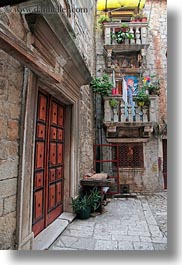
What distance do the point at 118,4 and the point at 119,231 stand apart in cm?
558

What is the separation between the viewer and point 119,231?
2.44m

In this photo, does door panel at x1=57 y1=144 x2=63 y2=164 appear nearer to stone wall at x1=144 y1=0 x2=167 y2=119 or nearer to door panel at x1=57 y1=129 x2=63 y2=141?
door panel at x1=57 y1=129 x2=63 y2=141

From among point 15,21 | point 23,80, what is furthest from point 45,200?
point 15,21

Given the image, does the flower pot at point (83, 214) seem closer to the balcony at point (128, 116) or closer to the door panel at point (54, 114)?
the door panel at point (54, 114)

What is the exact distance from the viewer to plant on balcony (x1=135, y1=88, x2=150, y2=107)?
497 cm

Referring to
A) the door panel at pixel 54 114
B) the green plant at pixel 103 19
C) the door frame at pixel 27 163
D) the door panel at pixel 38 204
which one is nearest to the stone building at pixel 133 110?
the green plant at pixel 103 19

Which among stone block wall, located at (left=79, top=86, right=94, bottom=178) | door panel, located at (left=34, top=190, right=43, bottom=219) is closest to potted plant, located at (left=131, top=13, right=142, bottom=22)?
stone block wall, located at (left=79, top=86, right=94, bottom=178)

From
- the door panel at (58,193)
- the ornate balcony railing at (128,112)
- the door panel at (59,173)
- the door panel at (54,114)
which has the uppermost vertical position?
the ornate balcony railing at (128,112)

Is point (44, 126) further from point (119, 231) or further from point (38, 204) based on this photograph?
point (119, 231)

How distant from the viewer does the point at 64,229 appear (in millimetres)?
2416

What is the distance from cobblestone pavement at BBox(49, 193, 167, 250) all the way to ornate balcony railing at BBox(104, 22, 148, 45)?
420 cm

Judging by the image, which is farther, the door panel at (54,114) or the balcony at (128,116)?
the balcony at (128,116)

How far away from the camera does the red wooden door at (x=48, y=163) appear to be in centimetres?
220

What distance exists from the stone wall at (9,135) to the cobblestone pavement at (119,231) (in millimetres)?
712
